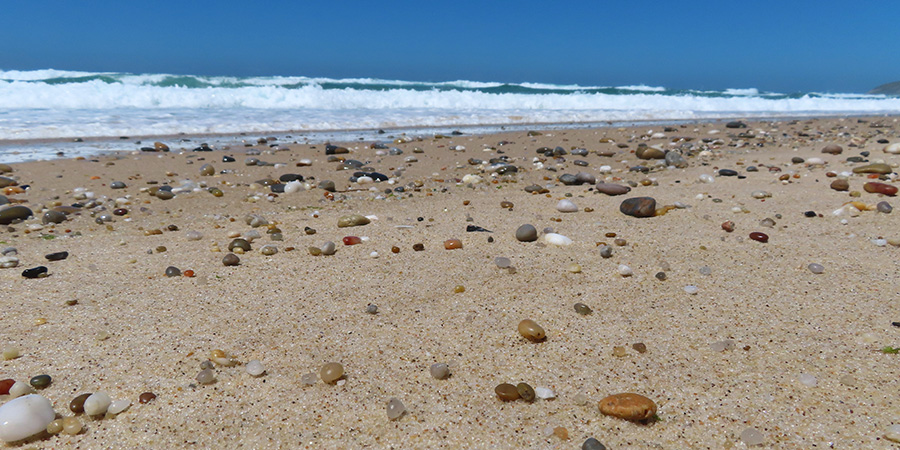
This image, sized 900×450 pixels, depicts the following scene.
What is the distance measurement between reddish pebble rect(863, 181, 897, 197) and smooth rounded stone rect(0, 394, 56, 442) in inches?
167

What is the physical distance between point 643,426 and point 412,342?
28.6 inches

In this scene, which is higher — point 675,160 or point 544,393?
point 675,160

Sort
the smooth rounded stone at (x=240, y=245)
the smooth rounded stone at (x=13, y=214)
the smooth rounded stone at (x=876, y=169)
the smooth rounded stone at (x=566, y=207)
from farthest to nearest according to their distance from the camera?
the smooth rounded stone at (x=876, y=169), the smooth rounded stone at (x=566, y=207), the smooth rounded stone at (x=13, y=214), the smooth rounded stone at (x=240, y=245)

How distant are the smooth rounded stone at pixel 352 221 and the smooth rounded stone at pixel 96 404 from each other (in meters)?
1.75

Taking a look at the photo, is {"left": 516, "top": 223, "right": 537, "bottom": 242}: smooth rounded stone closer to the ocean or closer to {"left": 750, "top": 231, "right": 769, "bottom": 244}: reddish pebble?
{"left": 750, "top": 231, "right": 769, "bottom": 244}: reddish pebble

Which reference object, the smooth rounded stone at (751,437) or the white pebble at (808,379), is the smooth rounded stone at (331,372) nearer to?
the smooth rounded stone at (751,437)

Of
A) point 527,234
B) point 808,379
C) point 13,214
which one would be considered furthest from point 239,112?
point 808,379

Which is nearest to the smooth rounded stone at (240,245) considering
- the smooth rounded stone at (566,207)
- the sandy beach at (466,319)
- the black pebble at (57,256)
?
the sandy beach at (466,319)

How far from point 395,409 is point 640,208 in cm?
221

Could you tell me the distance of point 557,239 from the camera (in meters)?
2.68

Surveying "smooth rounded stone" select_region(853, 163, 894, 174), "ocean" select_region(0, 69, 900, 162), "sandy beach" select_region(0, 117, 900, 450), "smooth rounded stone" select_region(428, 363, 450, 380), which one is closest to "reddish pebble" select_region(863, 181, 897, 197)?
"sandy beach" select_region(0, 117, 900, 450)

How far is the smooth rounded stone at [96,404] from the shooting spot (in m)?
1.33

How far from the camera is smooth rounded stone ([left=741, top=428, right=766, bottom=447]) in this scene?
1248 mm

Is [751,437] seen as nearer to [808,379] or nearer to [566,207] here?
[808,379]
